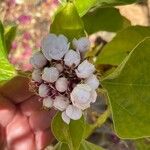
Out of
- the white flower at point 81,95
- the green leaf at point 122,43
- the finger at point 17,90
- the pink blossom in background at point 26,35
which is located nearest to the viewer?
the white flower at point 81,95

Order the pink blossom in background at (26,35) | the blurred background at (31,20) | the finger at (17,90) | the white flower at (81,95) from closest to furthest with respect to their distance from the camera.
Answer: the white flower at (81,95) < the finger at (17,90) < the blurred background at (31,20) < the pink blossom in background at (26,35)

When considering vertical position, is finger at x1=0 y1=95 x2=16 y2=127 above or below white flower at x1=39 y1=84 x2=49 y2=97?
below

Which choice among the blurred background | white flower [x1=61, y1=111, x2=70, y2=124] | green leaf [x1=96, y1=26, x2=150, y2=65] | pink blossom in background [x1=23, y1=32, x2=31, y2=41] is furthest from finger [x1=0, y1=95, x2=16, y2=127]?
pink blossom in background [x1=23, y1=32, x2=31, y2=41]

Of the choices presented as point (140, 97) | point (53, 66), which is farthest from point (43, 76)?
point (140, 97)

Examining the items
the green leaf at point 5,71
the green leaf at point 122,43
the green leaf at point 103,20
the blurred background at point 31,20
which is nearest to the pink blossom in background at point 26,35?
the blurred background at point 31,20

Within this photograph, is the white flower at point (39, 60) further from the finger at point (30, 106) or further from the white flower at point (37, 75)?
the finger at point (30, 106)

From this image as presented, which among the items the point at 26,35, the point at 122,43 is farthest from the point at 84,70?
the point at 26,35

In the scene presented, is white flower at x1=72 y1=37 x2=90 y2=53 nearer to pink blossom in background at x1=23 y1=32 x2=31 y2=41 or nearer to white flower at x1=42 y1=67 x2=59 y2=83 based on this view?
white flower at x1=42 y1=67 x2=59 y2=83
